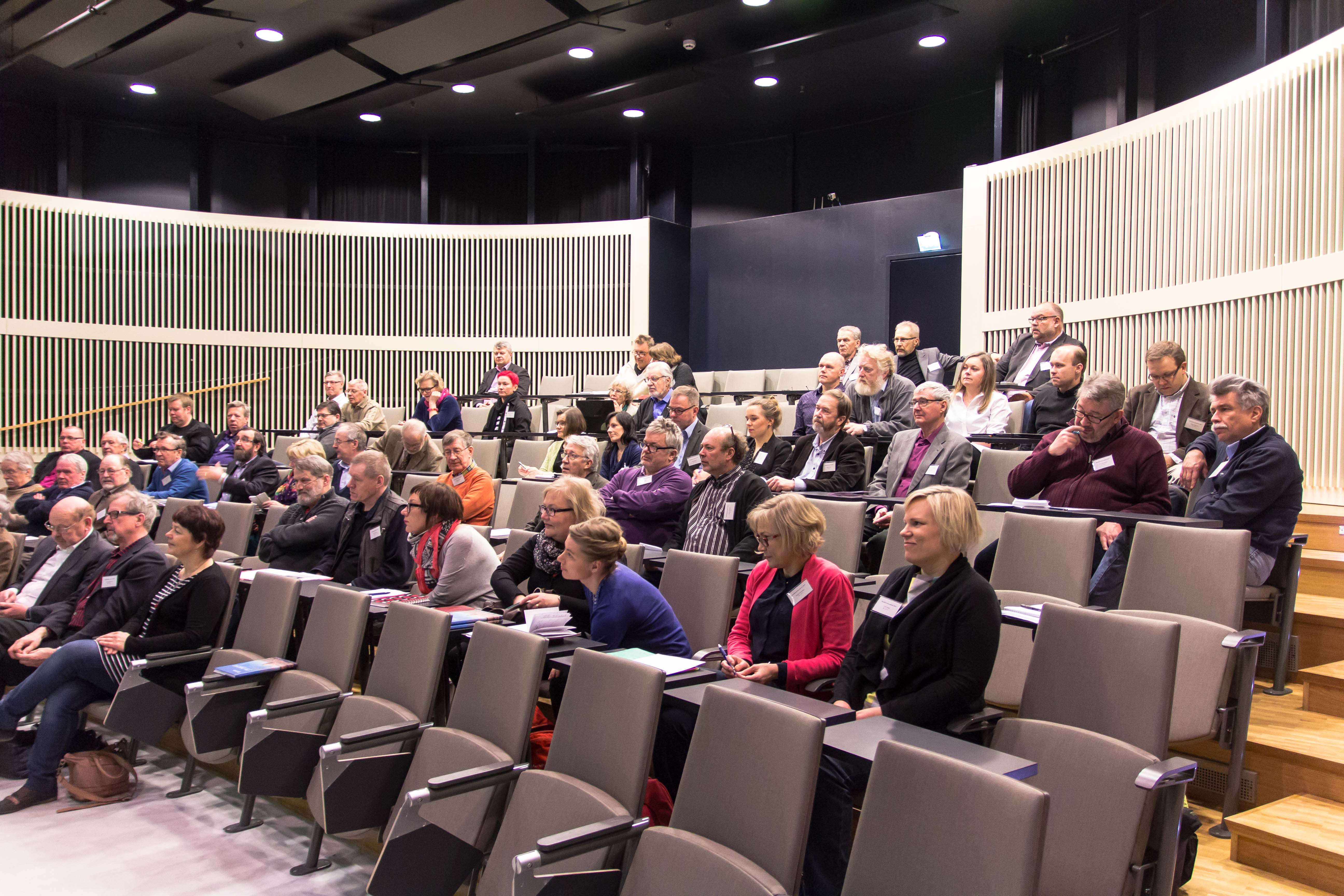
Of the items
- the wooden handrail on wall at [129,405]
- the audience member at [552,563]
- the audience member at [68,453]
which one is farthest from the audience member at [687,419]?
the wooden handrail on wall at [129,405]

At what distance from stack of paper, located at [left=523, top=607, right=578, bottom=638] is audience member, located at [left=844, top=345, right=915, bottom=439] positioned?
277cm

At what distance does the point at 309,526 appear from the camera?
4.42 m

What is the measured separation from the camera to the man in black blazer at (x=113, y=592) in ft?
12.1

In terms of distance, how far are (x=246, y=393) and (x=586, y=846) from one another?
10377 mm

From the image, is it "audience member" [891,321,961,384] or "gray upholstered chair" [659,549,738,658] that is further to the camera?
"audience member" [891,321,961,384]

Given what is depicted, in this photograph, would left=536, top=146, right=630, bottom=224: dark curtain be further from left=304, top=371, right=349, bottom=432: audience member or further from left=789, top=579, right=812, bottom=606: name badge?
left=789, top=579, right=812, bottom=606: name badge

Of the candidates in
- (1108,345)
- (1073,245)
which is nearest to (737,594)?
(1108,345)

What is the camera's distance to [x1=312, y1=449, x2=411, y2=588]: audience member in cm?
404

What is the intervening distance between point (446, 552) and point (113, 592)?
1345 millimetres

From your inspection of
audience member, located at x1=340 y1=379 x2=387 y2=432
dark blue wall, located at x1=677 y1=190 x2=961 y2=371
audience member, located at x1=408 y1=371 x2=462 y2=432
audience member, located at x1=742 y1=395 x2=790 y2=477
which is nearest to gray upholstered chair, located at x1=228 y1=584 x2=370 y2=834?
audience member, located at x1=742 y1=395 x2=790 y2=477

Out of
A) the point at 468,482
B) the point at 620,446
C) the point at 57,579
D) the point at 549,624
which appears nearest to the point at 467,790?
the point at 549,624

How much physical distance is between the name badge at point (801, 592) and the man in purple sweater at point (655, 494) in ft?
5.00

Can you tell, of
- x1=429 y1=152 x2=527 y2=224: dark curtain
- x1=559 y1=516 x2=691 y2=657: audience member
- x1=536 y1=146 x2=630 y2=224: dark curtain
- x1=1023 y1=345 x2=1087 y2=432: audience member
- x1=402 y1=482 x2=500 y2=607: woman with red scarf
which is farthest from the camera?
x1=429 y1=152 x2=527 y2=224: dark curtain

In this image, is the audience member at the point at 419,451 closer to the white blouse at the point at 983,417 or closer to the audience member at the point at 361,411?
the audience member at the point at 361,411
